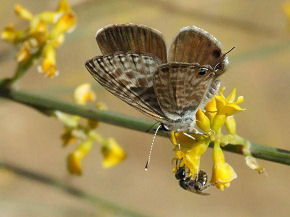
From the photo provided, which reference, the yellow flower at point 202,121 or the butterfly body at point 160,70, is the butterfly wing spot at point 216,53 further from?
the yellow flower at point 202,121

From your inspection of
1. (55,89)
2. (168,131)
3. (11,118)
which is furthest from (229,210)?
(168,131)

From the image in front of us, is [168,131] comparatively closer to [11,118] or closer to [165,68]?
[165,68]

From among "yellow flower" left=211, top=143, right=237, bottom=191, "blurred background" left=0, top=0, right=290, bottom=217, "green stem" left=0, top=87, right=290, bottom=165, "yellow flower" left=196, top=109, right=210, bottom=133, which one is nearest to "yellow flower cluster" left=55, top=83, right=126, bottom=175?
"green stem" left=0, top=87, right=290, bottom=165

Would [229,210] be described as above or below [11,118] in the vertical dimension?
below

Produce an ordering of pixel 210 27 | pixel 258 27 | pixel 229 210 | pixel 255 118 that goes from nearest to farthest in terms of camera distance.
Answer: pixel 258 27
pixel 229 210
pixel 255 118
pixel 210 27

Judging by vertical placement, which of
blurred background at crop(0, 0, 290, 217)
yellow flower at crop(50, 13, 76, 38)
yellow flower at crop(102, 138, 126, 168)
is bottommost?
blurred background at crop(0, 0, 290, 217)

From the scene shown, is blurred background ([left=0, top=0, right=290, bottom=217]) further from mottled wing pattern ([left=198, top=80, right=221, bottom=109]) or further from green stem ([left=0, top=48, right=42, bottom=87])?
mottled wing pattern ([left=198, top=80, right=221, bottom=109])

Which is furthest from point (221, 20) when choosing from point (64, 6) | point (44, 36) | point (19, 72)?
point (19, 72)
